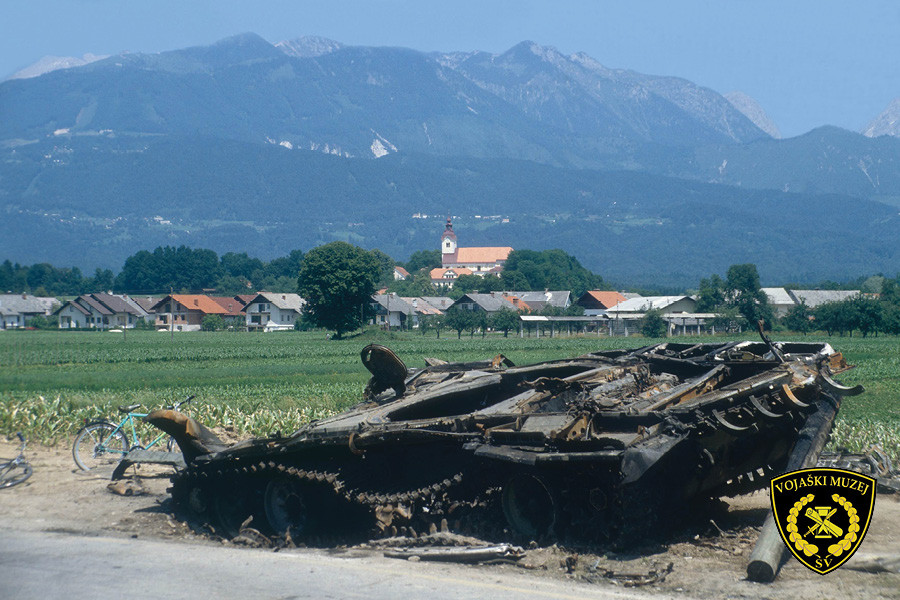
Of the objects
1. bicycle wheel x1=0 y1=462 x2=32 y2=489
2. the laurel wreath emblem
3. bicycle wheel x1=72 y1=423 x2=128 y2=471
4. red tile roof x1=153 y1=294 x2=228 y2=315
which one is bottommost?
bicycle wheel x1=0 y1=462 x2=32 y2=489

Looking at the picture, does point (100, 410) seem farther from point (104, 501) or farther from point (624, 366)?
point (624, 366)

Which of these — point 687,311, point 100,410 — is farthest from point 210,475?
point 687,311

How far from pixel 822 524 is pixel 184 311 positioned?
458 feet

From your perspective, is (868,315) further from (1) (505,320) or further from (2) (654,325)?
(1) (505,320)

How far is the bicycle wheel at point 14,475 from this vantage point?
15781 millimetres

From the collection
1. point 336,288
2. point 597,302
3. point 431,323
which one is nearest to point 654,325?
point 431,323

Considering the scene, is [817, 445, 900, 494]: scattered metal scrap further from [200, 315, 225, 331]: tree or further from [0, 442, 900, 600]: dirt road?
[200, 315, 225, 331]: tree

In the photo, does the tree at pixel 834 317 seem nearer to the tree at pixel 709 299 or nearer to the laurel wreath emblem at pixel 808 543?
the tree at pixel 709 299

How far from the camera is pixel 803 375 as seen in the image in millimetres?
12125

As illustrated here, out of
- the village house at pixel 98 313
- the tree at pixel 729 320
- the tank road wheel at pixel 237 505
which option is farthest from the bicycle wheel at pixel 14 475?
the village house at pixel 98 313

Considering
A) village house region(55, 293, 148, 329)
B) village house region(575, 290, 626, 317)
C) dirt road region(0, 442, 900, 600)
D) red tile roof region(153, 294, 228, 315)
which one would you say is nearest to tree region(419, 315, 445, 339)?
village house region(575, 290, 626, 317)

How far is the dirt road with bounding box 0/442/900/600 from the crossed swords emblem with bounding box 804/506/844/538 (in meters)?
0.74

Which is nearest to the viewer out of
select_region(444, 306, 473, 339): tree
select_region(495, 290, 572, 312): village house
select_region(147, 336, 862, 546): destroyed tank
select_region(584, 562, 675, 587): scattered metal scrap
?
select_region(584, 562, 675, 587): scattered metal scrap

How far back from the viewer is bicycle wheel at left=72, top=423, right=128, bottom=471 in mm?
17078
